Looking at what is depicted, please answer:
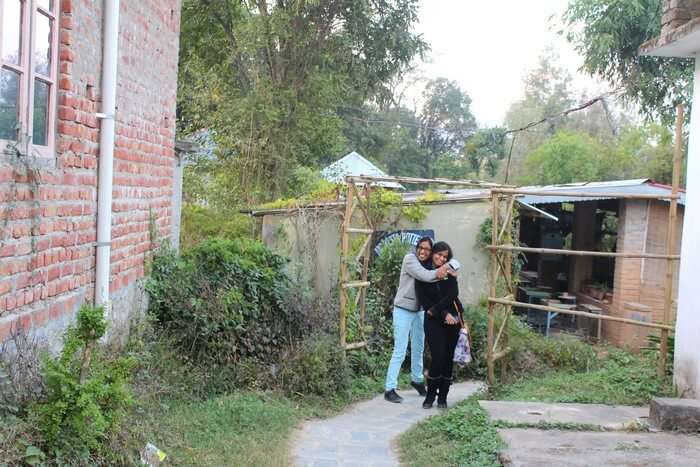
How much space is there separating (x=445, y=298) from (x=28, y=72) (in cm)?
448

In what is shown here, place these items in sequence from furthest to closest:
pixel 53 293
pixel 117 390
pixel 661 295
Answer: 1. pixel 661 295
2. pixel 53 293
3. pixel 117 390

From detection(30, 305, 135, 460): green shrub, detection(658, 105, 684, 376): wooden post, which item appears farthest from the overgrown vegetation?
detection(658, 105, 684, 376): wooden post

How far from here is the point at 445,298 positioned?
289 inches

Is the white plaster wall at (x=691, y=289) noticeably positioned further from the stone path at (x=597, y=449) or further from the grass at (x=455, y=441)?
the grass at (x=455, y=441)

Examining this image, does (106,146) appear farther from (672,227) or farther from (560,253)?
(672,227)

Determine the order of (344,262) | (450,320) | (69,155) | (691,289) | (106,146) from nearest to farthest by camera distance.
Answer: (69,155) < (106,146) < (691,289) < (450,320) < (344,262)

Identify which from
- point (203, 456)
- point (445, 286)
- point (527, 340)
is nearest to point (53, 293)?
point (203, 456)

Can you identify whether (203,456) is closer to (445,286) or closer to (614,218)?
(445,286)

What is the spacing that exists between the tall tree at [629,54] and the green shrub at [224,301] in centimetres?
1129

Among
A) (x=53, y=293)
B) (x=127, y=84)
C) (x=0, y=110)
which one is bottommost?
(x=53, y=293)

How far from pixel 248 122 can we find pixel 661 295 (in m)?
9.15

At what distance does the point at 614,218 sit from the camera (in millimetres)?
17750

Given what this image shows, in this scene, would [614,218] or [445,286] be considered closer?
[445,286]

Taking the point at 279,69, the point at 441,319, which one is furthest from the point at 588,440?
the point at 279,69
